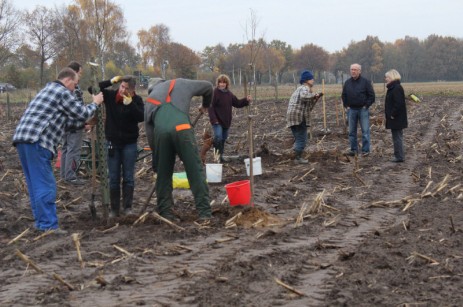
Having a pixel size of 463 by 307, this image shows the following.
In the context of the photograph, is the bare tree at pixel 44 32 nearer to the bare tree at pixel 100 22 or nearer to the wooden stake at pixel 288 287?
the bare tree at pixel 100 22

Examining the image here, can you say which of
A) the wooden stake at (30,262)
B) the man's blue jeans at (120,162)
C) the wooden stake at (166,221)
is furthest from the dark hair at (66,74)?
the wooden stake at (30,262)

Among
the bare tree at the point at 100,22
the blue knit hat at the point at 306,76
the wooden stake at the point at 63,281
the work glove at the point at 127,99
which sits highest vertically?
the bare tree at the point at 100,22

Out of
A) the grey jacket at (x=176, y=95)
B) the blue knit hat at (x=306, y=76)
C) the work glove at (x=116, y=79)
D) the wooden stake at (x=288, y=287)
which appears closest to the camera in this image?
the wooden stake at (x=288, y=287)

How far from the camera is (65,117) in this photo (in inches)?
284

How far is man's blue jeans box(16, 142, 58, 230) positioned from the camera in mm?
7008

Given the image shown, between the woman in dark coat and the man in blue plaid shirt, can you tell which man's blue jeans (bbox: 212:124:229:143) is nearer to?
the woman in dark coat

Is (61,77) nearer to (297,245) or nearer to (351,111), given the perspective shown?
(297,245)

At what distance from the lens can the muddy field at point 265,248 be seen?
4.61 metres

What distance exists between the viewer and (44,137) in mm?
7027

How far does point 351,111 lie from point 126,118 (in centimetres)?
696

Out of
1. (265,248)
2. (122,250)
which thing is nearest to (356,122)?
(265,248)

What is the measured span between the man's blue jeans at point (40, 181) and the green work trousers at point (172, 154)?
124 cm

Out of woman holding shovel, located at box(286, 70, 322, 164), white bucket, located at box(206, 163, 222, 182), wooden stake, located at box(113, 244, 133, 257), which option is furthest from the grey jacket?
woman holding shovel, located at box(286, 70, 322, 164)

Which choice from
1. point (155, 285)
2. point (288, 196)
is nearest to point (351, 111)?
point (288, 196)
